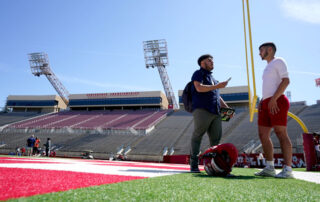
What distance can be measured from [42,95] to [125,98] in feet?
60.9

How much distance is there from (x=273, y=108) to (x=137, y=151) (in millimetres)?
18904

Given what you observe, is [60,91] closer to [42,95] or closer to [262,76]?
[42,95]

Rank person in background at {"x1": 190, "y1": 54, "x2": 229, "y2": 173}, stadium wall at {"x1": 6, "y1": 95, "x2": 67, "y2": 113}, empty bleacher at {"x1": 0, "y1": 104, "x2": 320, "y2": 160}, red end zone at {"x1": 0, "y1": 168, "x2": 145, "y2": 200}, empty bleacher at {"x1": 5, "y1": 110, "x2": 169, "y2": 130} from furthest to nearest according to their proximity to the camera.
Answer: stadium wall at {"x1": 6, "y1": 95, "x2": 67, "y2": 113} < empty bleacher at {"x1": 5, "y1": 110, "x2": 169, "y2": 130} < empty bleacher at {"x1": 0, "y1": 104, "x2": 320, "y2": 160} < person in background at {"x1": 190, "y1": 54, "x2": 229, "y2": 173} < red end zone at {"x1": 0, "y1": 168, "x2": 145, "y2": 200}

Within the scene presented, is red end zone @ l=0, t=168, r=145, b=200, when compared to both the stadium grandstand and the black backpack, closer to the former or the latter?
the black backpack

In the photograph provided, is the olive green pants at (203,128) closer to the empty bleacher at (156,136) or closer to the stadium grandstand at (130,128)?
the empty bleacher at (156,136)

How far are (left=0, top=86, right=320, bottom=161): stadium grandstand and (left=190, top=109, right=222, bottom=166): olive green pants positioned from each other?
50.5 ft

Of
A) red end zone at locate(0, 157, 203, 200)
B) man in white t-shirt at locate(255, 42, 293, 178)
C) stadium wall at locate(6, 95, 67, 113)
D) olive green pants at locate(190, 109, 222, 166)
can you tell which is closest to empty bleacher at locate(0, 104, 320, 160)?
stadium wall at locate(6, 95, 67, 113)

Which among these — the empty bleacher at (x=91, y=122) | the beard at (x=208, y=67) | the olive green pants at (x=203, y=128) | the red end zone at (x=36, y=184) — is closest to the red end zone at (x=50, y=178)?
the red end zone at (x=36, y=184)

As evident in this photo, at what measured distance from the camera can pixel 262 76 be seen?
9.98 feet

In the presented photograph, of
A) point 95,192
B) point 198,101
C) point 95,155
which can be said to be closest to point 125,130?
point 95,155

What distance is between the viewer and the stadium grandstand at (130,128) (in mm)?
20250

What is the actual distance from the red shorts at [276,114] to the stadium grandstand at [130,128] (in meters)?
15.2

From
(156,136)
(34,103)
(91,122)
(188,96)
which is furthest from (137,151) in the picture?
(34,103)

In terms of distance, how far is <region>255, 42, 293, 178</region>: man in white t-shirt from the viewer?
2686 mm
